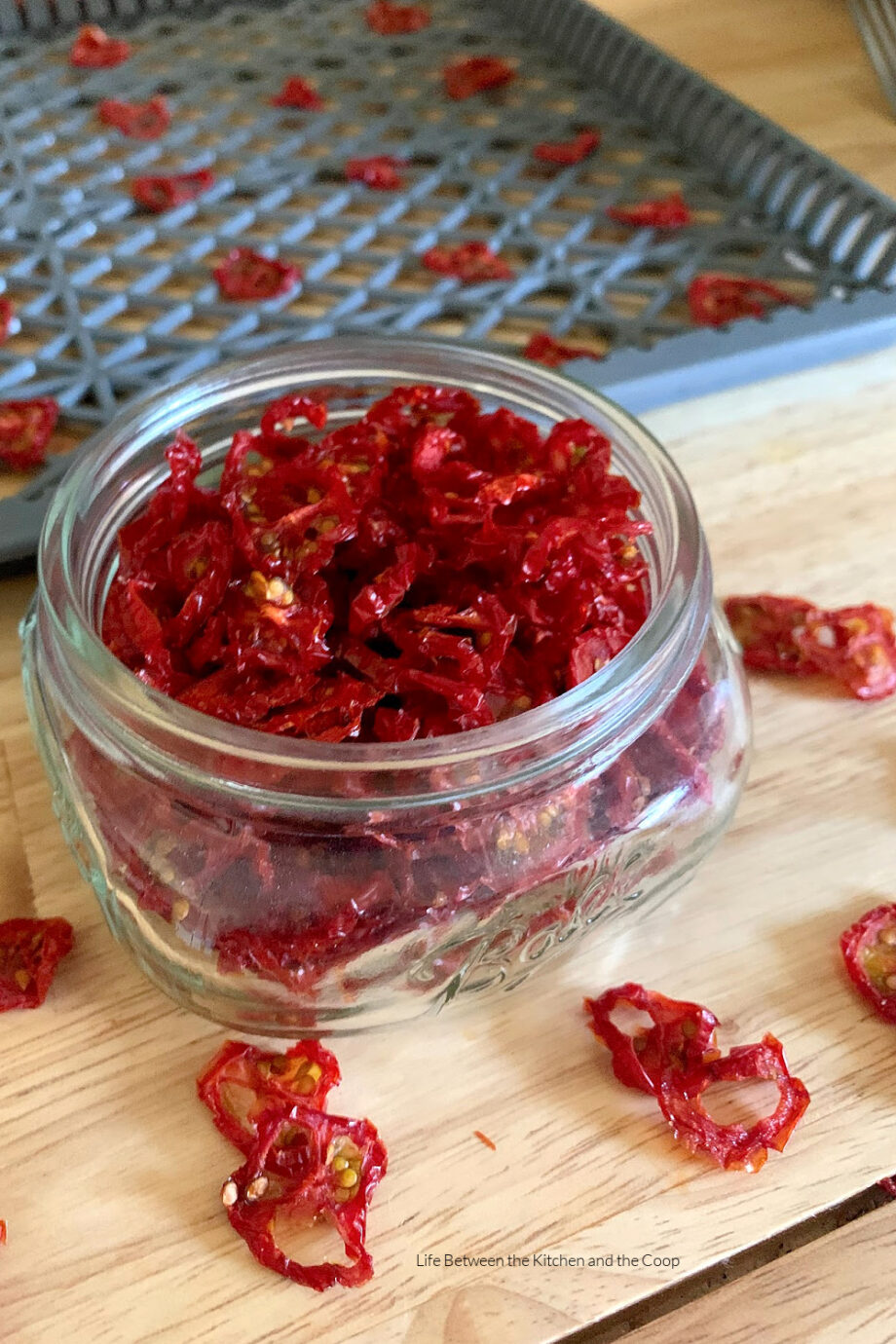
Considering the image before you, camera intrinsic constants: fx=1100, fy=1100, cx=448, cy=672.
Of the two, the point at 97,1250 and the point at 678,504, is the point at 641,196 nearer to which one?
the point at 678,504

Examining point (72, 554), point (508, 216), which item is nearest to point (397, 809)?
point (72, 554)

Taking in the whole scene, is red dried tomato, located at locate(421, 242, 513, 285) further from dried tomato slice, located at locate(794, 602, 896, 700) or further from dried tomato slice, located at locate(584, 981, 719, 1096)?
dried tomato slice, located at locate(584, 981, 719, 1096)

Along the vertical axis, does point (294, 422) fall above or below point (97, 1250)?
above

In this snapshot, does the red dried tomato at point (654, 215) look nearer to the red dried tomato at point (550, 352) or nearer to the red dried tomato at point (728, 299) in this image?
the red dried tomato at point (728, 299)

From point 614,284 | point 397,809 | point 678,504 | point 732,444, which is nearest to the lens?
point 397,809

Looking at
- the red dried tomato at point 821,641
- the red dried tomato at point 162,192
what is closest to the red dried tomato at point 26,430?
the red dried tomato at point 162,192

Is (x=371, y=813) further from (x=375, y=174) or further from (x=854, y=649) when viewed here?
(x=375, y=174)
